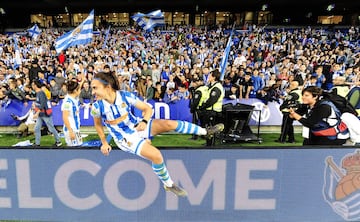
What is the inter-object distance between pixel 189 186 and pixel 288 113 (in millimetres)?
5048

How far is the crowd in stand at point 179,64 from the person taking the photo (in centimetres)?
1020

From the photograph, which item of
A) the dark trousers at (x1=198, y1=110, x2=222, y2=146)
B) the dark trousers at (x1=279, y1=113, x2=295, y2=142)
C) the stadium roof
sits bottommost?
the dark trousers at (x1=279, y1=113, x2=295, y2=142)

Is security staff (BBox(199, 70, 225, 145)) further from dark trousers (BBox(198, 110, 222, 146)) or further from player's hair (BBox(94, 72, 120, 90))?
player's hair (BBox(94, 72, 120, 90))

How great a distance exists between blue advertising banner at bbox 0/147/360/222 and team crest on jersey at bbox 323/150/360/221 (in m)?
0.01

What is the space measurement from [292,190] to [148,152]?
2015 millimetres

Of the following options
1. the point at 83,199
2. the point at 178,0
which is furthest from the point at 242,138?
the point at 178,0

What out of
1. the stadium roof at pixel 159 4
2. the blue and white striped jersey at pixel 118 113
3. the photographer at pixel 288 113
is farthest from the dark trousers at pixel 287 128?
the stadium roof at pixel 159 4

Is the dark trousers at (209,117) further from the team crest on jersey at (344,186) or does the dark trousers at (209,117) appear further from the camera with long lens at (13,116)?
the camera with long lens at (13,116)

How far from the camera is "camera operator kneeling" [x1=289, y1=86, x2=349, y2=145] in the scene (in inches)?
169

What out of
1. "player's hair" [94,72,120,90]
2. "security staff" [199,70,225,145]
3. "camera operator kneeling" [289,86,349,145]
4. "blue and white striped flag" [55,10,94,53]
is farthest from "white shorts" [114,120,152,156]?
"blue and white striped flag" [55,10,94,53]

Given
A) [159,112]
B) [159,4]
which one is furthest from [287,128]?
[159,4]

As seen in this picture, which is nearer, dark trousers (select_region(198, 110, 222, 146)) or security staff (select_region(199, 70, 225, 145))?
security staff (select_region(199, 70, 225, 145))

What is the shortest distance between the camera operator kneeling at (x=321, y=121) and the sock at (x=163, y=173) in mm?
1865

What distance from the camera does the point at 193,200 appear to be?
14.1 feet
